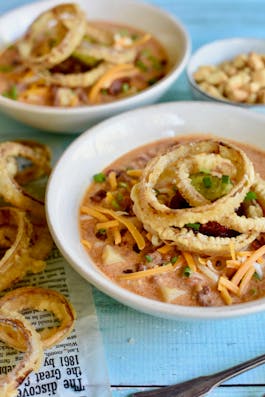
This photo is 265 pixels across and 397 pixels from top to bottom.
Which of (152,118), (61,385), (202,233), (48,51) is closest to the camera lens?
(61,385)

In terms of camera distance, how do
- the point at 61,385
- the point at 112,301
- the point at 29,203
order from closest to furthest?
the point at 61,385 < the point at 112,301 < the point at 29,203

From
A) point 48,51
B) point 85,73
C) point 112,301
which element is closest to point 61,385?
point 112,301

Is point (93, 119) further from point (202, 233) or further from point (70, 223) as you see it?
point (202, 233)

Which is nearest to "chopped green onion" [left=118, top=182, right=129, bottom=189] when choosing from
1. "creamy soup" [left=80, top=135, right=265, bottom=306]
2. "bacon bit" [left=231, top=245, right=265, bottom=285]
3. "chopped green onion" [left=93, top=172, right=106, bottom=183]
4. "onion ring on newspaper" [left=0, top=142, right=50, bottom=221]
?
"creamy soup" [left=80, top=135, right=265, bottom=306]

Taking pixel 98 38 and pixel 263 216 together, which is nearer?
pixel 263 216

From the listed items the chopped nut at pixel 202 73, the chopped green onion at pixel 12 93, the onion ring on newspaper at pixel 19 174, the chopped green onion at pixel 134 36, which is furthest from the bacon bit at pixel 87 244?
the chopped green onion at pixel 134 36

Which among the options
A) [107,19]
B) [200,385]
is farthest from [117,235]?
[107,19]

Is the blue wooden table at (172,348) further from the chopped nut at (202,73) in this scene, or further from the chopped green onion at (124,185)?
the chopped nut at (202,73)
